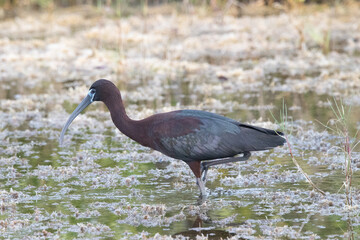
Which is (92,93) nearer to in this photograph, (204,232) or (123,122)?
(123,122)

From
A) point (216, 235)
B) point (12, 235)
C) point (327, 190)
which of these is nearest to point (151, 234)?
point (216, 235)

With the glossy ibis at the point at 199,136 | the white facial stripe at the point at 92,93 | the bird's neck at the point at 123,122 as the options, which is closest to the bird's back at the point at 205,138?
the glossy ibis at the point at 199,136

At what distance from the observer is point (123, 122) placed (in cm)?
642

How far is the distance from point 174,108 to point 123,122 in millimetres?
3678

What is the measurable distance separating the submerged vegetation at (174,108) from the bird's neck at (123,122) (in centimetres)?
58

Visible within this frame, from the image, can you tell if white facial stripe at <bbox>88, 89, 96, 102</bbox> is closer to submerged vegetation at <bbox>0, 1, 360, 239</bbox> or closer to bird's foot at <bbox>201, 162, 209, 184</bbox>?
submerged vegetation at <bbox>0, 1, 360, 239</bbox>

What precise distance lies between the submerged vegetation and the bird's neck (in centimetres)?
58

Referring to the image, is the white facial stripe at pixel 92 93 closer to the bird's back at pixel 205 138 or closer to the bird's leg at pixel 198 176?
the bird's back at pixel 205 138

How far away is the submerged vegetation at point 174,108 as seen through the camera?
5598 mm

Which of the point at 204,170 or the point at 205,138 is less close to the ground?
the point at 205,138

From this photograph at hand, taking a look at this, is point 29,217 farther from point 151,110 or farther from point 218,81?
point 218,81

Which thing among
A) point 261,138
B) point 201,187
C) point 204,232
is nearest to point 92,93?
point 201,187

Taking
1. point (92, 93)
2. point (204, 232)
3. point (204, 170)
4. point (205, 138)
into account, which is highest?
point (92, 93)

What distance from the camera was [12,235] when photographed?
5.27 metres
